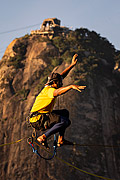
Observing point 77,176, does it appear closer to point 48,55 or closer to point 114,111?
point 114,111

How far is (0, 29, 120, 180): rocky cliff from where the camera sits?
2972cm

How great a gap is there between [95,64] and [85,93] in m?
7.50

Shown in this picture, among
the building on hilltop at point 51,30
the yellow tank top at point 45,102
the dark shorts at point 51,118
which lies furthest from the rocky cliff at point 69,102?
the yellow tank top at point 45,102

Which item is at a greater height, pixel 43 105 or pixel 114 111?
pixel 114 111

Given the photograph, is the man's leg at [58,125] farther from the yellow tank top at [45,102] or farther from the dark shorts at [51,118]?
the yellow tank top at [45,102]

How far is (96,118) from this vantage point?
34.4m

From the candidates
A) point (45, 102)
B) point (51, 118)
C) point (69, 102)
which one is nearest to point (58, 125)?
point (51, 118)

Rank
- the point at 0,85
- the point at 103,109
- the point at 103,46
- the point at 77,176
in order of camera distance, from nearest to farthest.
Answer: the point at 77,176
the point at 103,109
the point at 0,85
the point at 103,46

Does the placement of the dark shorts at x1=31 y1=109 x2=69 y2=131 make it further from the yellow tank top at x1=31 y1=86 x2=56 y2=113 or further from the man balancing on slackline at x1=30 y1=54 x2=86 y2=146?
the yellow tank top at x1=31 y1=86 x2=56 y2=113

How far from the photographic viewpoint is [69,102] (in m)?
34.5

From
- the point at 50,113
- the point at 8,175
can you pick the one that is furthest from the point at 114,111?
the point at 50,113

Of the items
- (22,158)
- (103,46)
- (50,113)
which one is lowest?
(22,158)

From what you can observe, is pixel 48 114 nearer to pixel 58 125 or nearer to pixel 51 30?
pixel 58 125

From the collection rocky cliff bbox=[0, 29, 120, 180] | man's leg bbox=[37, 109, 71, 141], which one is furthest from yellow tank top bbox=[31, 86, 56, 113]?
rocky cliff bbox=[0, 29, 120, 180]
